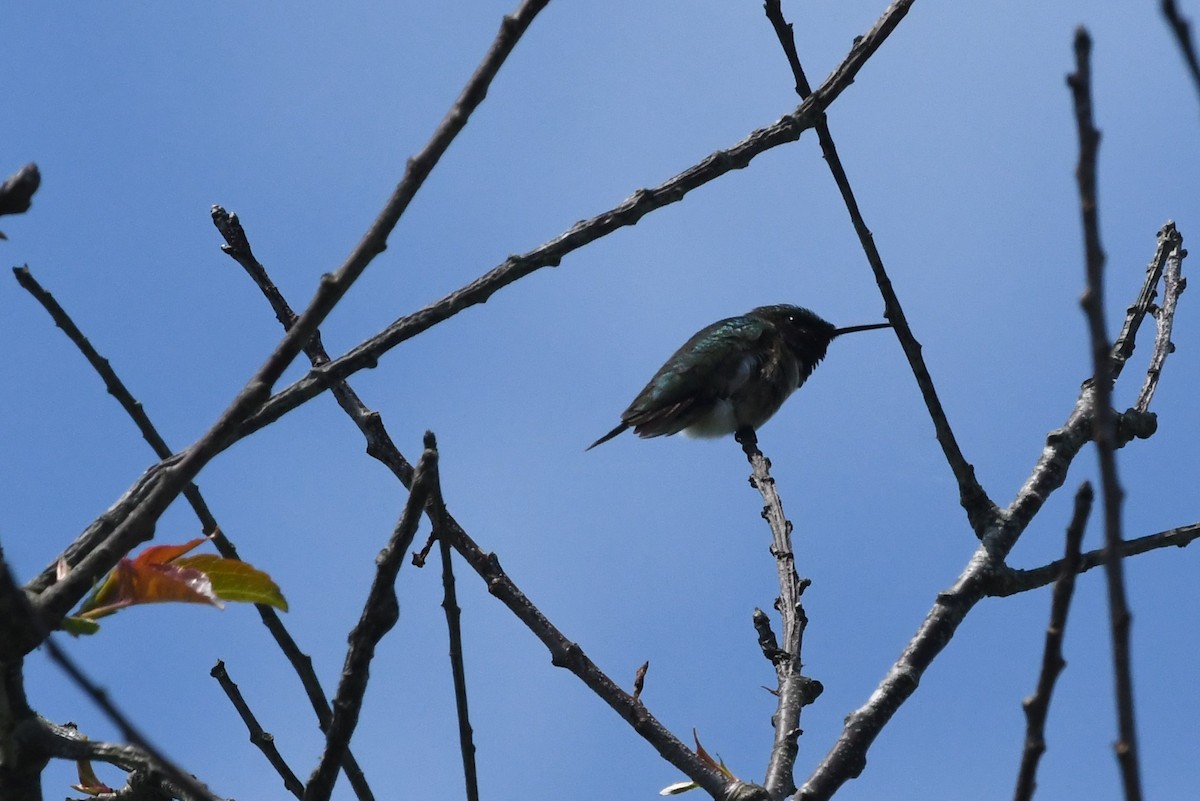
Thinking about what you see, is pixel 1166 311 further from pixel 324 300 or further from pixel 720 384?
pixel 720 384

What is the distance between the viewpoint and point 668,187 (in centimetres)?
250

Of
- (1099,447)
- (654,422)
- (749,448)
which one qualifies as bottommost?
(1099,447)

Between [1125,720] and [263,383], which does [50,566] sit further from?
[1125,720]

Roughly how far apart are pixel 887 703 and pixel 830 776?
0.29 meters

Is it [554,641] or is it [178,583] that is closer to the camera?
[178,583]

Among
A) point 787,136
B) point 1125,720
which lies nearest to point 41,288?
point 787,136

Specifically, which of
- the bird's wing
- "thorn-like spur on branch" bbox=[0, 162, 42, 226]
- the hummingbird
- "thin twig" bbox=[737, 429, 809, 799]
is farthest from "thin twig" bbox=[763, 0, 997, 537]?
the bird's wing

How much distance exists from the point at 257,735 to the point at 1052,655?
1928 mm

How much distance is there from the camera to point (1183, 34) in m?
1.24

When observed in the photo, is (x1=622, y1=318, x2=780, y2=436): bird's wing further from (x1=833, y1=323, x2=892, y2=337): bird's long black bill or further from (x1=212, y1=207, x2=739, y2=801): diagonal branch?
(x1=212, y1=207, x2=739, y2=801): diagonal branch

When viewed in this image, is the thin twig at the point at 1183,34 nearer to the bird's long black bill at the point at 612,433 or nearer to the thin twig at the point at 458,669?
the thin twig at the point at 458,669

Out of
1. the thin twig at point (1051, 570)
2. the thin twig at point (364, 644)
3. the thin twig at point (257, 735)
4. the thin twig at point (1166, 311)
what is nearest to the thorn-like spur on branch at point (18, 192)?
the thin twig at point (364, 644)

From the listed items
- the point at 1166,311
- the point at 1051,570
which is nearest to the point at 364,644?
the point at 1051,570

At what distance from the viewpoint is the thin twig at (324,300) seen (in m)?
1.66
